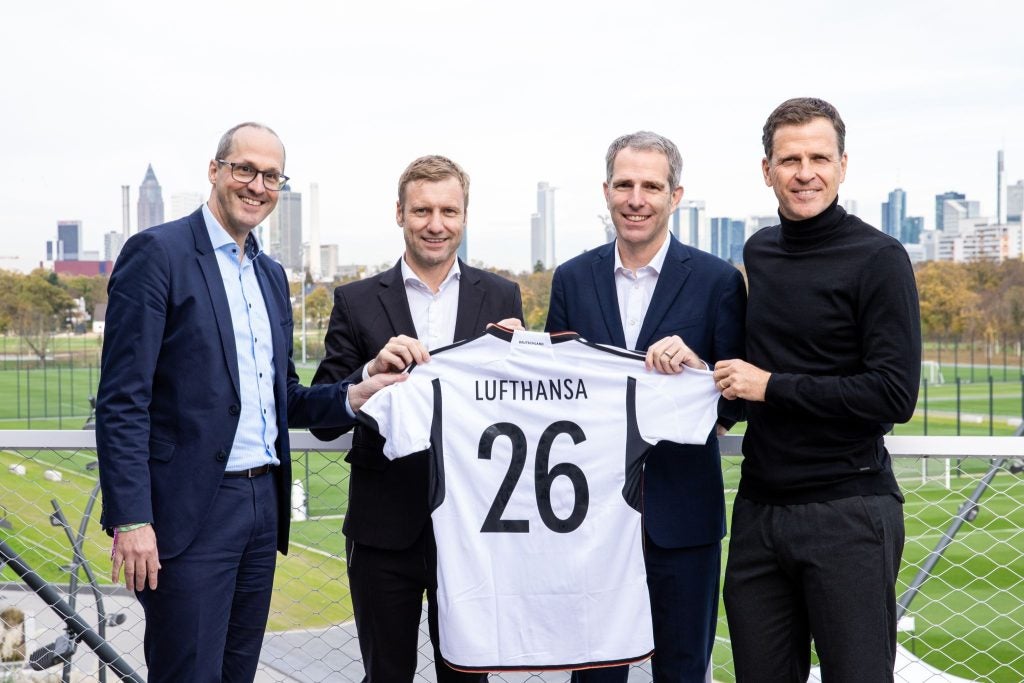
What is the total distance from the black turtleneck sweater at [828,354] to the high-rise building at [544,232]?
5303 cm

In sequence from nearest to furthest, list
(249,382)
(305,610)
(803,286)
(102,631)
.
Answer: (803,286) < (249,382) < (102,631) < (305,610)

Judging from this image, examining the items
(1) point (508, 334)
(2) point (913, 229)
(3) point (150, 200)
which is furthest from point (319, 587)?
(2) point (913, 229)

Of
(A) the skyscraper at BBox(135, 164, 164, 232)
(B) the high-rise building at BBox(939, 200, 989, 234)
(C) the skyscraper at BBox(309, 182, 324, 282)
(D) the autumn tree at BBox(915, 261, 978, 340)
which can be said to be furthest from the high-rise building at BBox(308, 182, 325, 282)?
(B) the high-rise building at BBox(939, 200, 989, 234)

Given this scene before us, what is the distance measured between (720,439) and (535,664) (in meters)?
0.86

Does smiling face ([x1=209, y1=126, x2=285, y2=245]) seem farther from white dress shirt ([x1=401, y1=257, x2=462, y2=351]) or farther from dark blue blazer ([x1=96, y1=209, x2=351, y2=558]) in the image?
white dress shirt ([x1=401, y1=257, x2=462, y2=351])

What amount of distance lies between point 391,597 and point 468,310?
77 centimetres

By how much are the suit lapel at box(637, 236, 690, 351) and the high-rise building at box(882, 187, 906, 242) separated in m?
97.6

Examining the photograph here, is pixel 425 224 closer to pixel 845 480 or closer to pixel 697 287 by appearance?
pixel 697 287

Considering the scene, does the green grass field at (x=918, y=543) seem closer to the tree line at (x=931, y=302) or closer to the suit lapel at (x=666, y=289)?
the suit lapel at (x=666, y=289)

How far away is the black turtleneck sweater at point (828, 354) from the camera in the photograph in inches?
76.8

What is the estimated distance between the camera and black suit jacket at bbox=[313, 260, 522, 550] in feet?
7.57

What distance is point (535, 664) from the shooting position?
2322mm

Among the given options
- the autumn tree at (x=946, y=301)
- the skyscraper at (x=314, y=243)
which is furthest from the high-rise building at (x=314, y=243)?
the autumn tree at (x=946, y=301)

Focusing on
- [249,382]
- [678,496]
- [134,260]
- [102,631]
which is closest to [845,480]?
[678,496]
